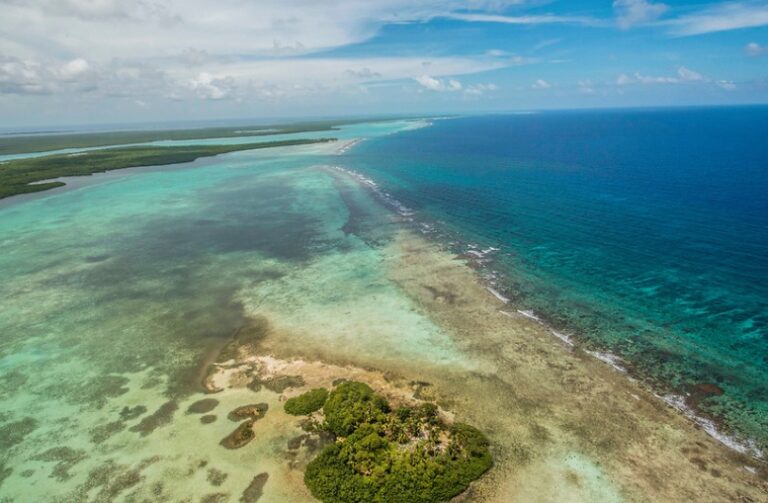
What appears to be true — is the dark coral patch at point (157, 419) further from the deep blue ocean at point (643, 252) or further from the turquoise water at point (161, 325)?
the deep blue ocean at point (643, 252)

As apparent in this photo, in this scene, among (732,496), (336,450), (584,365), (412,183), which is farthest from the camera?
(412,183)

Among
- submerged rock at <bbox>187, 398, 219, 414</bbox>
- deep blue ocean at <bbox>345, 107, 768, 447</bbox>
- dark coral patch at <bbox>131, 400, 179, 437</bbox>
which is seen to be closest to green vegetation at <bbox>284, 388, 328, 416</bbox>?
submerged rock at <bbox>187, 398, 219, 414</bbox>

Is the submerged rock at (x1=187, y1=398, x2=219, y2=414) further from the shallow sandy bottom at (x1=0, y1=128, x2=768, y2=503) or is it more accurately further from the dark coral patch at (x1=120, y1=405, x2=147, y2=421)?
the dark coral patch at (x1=120, y1=405, x2=147, y2=421)

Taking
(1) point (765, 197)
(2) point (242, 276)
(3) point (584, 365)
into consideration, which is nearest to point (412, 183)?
(2) point (242, 276)

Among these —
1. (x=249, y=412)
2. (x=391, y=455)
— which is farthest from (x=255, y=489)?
(x=391, y=455)

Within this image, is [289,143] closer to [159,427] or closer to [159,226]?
[159,226]

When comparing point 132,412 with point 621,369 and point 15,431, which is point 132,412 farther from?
point 621,369

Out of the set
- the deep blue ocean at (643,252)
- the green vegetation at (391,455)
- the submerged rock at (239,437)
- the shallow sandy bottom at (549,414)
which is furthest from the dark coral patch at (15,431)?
the deep blue ocean at (643,252)
